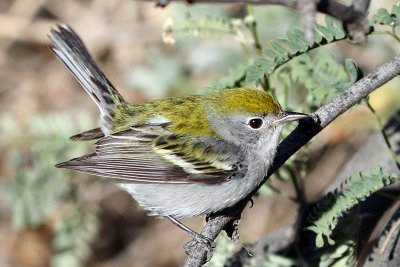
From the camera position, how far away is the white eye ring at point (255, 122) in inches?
161

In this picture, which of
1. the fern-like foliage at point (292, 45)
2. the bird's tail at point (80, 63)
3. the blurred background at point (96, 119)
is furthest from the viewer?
the blurred background at point (96, 119)

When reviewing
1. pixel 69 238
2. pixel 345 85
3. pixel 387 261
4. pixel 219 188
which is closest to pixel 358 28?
pixel 345 85

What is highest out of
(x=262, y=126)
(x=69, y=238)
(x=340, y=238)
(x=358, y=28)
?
(x=358, y=28)

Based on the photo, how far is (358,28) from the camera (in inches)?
110

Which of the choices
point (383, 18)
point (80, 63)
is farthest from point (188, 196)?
point (383, 18)

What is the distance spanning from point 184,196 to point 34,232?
410cm

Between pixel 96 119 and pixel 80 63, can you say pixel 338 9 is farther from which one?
pixel 96 119

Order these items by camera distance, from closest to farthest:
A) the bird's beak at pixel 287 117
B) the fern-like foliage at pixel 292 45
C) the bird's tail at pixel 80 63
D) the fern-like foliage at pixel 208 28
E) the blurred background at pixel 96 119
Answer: the fern-like foliage at pixel 292 45 < the bird's beak at pixel 287 117 < the fern-like foliage at pixel 208 28 < the bird's tail at pixel 80 63 < the blurred background at pixel 96 119

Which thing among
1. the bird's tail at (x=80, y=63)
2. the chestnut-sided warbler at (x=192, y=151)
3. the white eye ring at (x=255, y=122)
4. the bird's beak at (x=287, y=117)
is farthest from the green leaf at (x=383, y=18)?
the bird's tail at (x=80, y=63)

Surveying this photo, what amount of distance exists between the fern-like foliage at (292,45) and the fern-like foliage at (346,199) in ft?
2.09

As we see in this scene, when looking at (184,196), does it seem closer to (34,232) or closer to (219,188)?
(219,188)

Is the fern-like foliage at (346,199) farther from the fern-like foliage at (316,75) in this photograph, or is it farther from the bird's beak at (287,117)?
the fern-like foliage at (316,75)

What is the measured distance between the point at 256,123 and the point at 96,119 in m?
4.00

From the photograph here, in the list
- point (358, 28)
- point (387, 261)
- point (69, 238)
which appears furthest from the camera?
point (69, 238)
